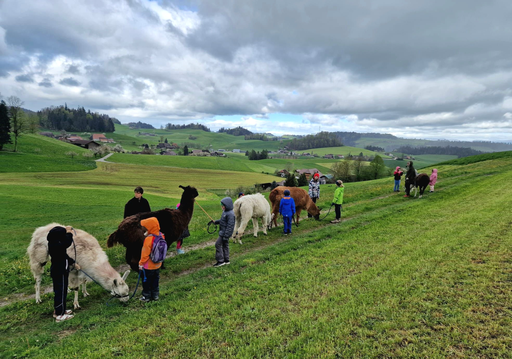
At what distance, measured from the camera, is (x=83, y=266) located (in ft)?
22.9

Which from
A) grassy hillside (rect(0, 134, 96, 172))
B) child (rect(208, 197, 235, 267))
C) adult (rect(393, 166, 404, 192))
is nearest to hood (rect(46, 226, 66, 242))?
child (rect(208, 197, 235, 267))

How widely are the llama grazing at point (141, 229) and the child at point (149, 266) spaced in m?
1.76

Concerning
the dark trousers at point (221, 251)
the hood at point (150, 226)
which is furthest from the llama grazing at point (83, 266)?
the dark trousers at point (221, 251)

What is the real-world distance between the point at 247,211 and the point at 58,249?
724cm

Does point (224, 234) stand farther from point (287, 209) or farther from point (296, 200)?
point (296, 200)

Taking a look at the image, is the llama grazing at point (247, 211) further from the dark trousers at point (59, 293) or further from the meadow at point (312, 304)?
the dark trousers at point (59, 293)

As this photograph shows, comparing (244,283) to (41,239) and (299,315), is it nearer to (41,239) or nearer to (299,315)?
(299,315)

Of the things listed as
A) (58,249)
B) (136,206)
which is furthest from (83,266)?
(136,206)

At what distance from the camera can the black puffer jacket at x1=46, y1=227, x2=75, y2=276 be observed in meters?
6.24

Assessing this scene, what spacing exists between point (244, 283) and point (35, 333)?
16.7 feet

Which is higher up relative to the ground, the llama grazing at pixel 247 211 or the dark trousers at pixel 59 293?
the llama grazing at pixel 247 211

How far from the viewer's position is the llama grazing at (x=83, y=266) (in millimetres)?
6871

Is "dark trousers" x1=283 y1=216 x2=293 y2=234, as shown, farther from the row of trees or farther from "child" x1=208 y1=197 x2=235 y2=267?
the row of trees

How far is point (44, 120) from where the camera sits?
157 m
